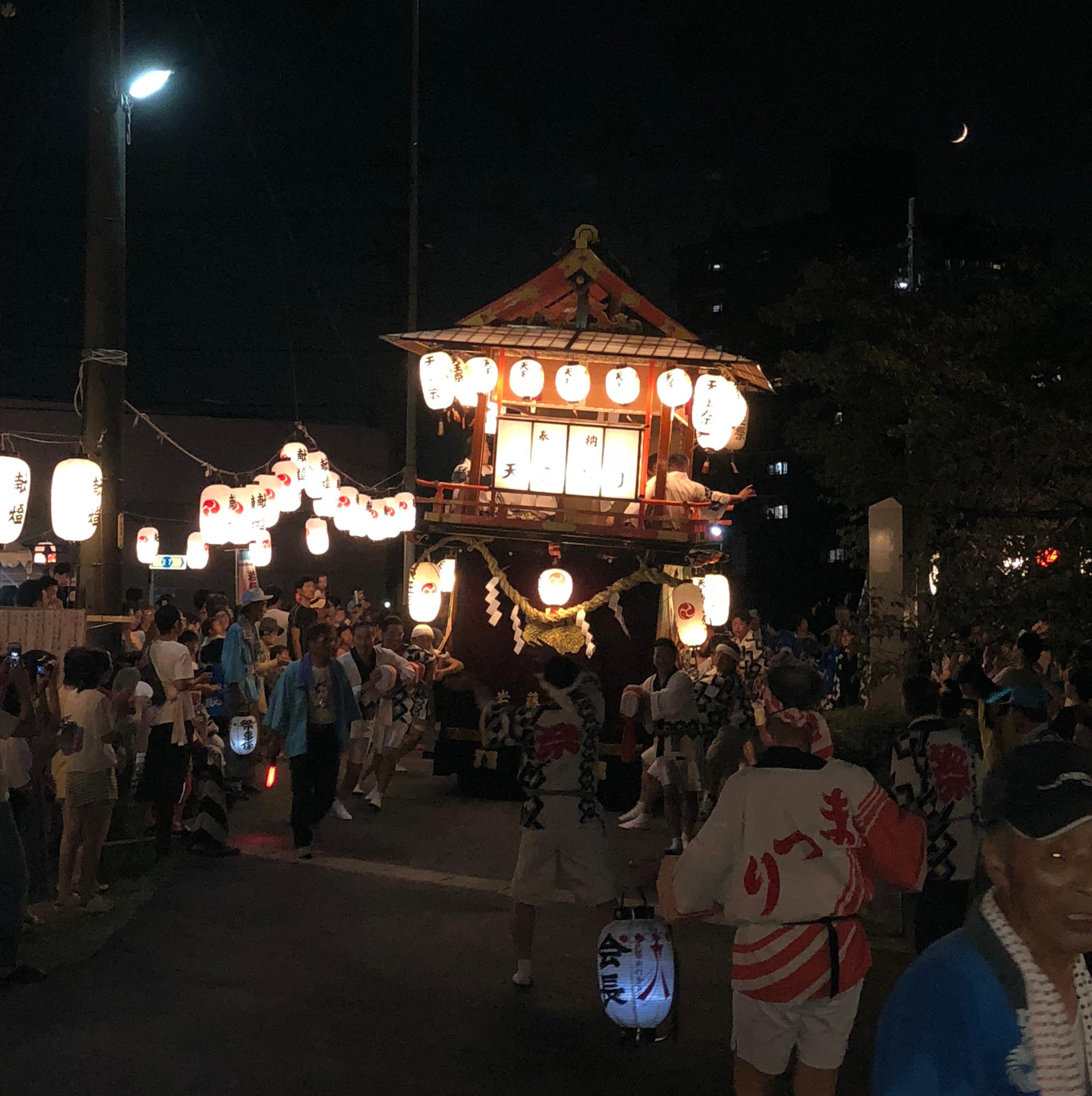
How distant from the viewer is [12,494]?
11.2m

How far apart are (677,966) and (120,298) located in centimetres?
809

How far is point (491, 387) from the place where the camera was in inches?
578

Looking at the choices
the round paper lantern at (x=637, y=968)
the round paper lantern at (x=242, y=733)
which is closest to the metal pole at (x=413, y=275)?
the round paper lantern at (x=242, y=733)

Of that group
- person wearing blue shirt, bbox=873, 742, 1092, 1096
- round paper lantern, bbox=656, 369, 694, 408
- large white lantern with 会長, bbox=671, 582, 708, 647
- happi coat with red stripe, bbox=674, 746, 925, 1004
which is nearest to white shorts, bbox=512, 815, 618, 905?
happi coat with red stripe, bbox=674, 746, 925, 1004

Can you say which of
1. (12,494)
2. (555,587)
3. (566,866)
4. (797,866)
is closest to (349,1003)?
(566,866)

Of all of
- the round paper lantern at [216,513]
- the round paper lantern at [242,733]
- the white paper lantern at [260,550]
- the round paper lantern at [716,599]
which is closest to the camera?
the round paper lantern at [242,733]

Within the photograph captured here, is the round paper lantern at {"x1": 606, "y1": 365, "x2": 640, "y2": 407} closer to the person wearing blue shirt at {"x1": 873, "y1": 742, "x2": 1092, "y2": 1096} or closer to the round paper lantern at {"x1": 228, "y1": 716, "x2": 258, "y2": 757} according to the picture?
the round paper lantern at {"x1": 228, "y1": 716, "x2": 258, "y2": 757}

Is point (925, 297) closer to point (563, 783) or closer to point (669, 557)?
point (669, 557)

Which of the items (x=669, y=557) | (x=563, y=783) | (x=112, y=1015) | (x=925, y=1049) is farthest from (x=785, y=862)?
(x=669, y=557)

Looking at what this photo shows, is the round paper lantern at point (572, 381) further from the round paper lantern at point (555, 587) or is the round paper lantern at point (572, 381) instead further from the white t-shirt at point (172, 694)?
the white t-shirt at point (172, 694)

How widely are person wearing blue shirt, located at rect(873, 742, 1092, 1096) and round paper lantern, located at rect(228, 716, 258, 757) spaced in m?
10.3

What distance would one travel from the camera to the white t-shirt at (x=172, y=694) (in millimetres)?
9891

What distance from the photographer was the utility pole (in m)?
10.7

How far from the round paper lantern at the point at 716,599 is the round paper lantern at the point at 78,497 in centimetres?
893
